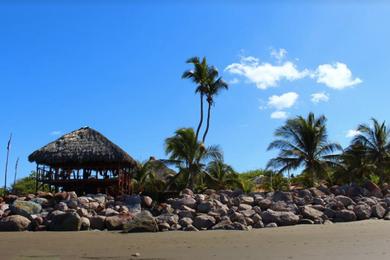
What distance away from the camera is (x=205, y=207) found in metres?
14.7

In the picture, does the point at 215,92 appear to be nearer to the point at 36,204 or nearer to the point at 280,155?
the point at 280,155

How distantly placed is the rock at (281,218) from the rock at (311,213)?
0.78 metres

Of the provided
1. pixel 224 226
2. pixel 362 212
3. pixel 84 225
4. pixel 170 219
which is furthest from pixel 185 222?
pixel 362 212

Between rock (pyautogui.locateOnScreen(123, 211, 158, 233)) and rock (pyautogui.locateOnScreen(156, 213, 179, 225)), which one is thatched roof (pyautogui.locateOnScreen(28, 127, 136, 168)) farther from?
rock (pyautogui.locateOnScreen(123, 211, 158, 233))

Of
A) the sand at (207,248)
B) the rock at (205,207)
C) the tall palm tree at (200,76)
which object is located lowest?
the sand at (207,248)

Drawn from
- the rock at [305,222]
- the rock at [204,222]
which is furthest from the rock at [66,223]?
the rock at [305,222]

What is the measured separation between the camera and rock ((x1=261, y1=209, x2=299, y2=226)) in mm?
12617

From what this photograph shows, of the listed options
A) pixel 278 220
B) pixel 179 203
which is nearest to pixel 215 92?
pixel 179 203

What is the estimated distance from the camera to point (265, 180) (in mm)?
28453

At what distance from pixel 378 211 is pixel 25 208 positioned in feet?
35.9

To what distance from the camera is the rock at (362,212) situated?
46.4 feet

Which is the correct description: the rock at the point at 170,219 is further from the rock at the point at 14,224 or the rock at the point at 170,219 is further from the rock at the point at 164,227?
the rock at the point at 14,224

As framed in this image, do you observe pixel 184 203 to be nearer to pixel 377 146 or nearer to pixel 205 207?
pixel 205 207

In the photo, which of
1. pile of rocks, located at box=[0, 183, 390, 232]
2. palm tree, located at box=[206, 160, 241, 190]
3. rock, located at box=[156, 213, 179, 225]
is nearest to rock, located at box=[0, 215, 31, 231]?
pile of rocks, located at box=[0, 183, 390, 232]
